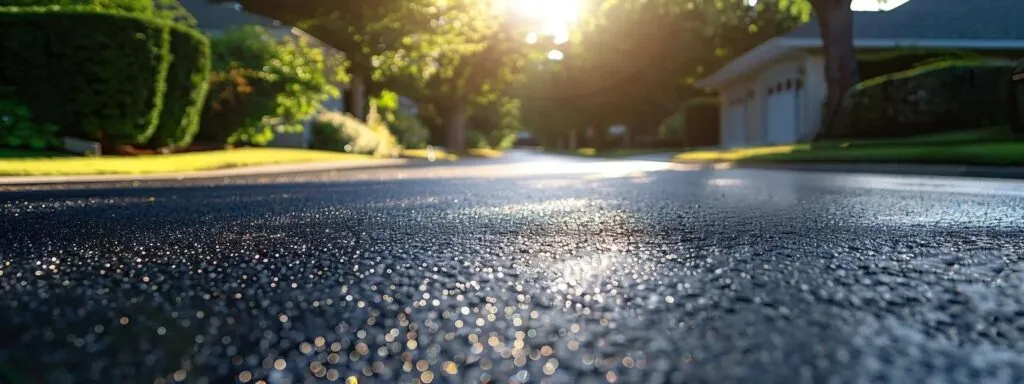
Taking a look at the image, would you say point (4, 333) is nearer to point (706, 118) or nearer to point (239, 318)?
point (239, 318)

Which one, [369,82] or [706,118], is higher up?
[369,82]

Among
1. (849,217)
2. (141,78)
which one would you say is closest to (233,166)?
(141,78)

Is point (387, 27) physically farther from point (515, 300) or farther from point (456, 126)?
point (515, 300)

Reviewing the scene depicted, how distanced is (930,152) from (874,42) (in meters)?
16.6

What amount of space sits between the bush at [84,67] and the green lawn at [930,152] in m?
12.8

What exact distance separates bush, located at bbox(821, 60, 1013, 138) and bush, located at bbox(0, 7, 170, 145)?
17.5 meters

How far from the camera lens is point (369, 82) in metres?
38.3

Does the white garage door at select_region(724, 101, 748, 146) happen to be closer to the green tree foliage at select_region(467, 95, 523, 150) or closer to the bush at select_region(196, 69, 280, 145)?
the bush at select_region(196, 69, 280, 145)

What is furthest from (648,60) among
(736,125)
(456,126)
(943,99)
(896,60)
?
(943,99)

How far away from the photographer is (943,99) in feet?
62.4

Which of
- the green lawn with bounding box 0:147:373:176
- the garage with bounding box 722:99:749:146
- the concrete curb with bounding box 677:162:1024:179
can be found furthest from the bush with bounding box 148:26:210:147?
the garage with bounding box 722:99:749:146

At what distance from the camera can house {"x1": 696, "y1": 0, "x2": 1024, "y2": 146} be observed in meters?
26.9

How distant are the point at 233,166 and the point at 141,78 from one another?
7.70 ft

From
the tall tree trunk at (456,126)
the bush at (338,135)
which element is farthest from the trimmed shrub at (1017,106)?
the tall tree trunk at (456,126)
